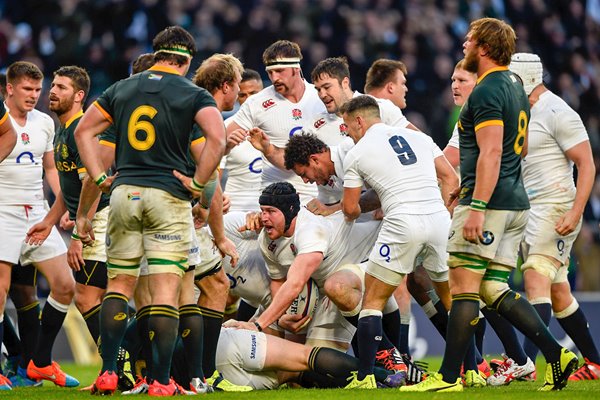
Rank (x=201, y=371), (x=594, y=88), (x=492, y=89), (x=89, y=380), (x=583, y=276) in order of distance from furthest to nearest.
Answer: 1. (x=594, y=88)
2. (x=583, y=276)
3. (x=89, y=380)
4. (x=201, y=371)
5. (x=492, y=89)

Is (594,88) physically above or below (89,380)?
above

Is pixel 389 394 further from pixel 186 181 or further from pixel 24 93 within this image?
pixel 24 93

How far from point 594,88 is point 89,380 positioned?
11409mm

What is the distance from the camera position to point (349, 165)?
7691mm

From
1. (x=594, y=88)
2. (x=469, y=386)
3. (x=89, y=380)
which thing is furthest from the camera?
(x=594, y=88)

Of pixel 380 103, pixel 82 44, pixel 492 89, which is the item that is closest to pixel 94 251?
pixel 380 103

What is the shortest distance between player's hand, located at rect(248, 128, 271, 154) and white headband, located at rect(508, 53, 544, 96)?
81.5 inches

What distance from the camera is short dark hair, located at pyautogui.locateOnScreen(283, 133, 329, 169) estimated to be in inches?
324

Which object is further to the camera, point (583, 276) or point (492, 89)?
point (583, 276)

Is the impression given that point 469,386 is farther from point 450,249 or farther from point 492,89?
point 492,89

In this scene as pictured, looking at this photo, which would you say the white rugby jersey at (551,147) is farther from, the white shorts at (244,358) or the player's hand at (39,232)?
the player's hand at (39,232)

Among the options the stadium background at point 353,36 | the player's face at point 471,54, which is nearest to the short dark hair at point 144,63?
the player's face at point 471,54

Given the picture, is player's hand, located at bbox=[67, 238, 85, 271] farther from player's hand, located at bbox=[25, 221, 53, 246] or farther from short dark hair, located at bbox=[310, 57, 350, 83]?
short dark hair, located at bbox=[310, 57, 350, 83]

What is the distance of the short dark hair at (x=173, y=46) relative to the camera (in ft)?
22.6
